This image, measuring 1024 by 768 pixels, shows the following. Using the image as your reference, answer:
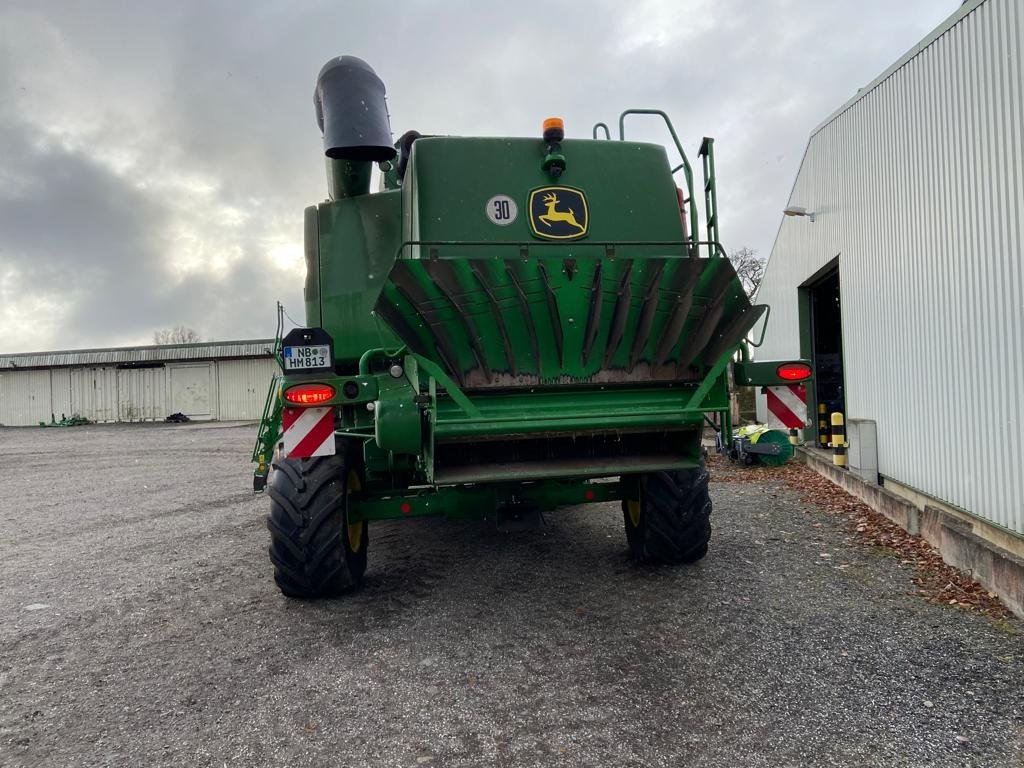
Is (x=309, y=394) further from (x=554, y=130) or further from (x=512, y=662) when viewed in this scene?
(x=554, y=130)

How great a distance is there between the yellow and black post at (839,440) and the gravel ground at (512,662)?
126 inches

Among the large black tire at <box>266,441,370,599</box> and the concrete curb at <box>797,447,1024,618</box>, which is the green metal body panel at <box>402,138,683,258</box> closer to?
the large black tire at <box>266,441,370,599</box>

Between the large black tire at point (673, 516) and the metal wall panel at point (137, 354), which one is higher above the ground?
the metal wall panel at point (137, 354)

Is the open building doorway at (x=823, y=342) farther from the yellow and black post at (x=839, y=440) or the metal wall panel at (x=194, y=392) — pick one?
the metal wall panel at (x=194, y=392)

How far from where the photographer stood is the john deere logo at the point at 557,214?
4.46m

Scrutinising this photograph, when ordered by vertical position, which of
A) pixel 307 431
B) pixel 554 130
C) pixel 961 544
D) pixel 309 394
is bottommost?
pixel 961 544

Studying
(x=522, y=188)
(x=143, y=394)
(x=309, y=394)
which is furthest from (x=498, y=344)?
(x=143, y=394)

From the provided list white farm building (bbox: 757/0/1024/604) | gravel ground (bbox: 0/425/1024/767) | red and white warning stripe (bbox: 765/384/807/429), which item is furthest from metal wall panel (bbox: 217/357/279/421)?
red and white warning stripe (bbox: 765/384/807/429)

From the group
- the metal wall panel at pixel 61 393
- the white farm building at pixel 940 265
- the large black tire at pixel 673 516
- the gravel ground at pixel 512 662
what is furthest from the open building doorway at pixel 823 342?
the metal wall panel at pixel 61 393

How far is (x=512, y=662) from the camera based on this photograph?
3430mm

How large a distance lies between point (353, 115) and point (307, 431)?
90.3 inches

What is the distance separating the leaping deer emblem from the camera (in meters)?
4.48

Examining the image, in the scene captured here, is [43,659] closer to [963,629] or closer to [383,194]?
[383,194]

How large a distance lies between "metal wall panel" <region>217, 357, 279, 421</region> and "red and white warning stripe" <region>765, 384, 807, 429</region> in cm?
3155
